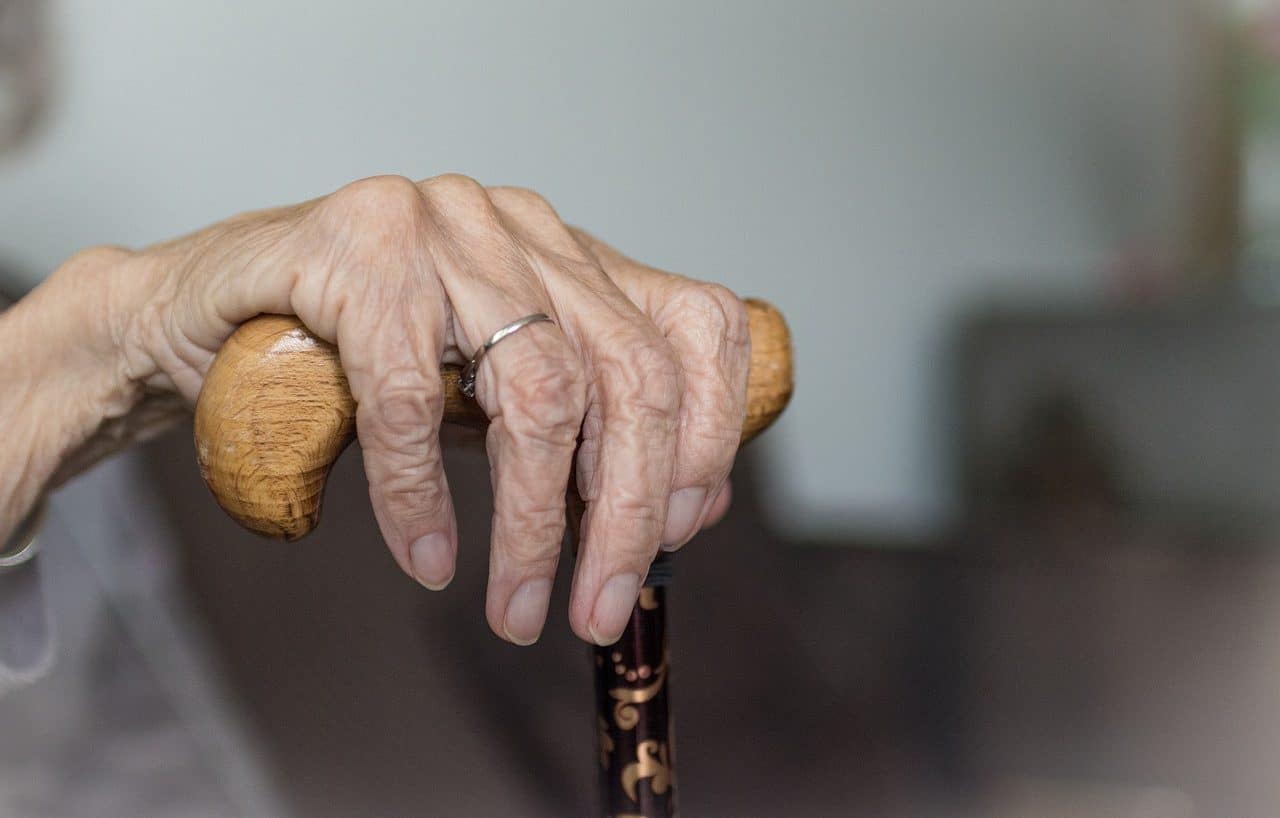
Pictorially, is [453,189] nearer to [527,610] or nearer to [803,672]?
[527,610]

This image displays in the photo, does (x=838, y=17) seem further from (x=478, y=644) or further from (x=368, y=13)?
(x=478, y=644)

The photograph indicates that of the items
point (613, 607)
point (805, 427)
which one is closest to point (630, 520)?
point (613, 607)

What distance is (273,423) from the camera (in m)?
0.28

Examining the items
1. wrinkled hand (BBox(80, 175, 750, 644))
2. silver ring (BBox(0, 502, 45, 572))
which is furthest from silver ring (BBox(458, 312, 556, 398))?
silver ring (BBox(0, 502, 45, 572))

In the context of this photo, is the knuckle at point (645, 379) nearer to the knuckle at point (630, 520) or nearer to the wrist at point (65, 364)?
the knuckle at point (630, 520)

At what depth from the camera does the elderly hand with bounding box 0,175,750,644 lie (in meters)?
0.29

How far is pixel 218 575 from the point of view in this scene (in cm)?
77

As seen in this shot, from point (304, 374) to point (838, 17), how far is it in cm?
103

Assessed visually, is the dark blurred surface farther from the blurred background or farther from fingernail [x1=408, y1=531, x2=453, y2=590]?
fingernail [x1=408, y1=531, x2=453, y2=590]

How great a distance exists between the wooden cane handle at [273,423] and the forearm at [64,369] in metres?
0.10

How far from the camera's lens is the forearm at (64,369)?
375 millimetres

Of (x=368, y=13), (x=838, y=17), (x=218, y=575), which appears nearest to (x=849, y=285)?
(x=838, y=17)

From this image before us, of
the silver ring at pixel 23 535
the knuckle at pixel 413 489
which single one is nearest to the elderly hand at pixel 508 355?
the knuckle at pixel 413 489

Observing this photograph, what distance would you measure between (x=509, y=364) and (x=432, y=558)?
0.06 metres
